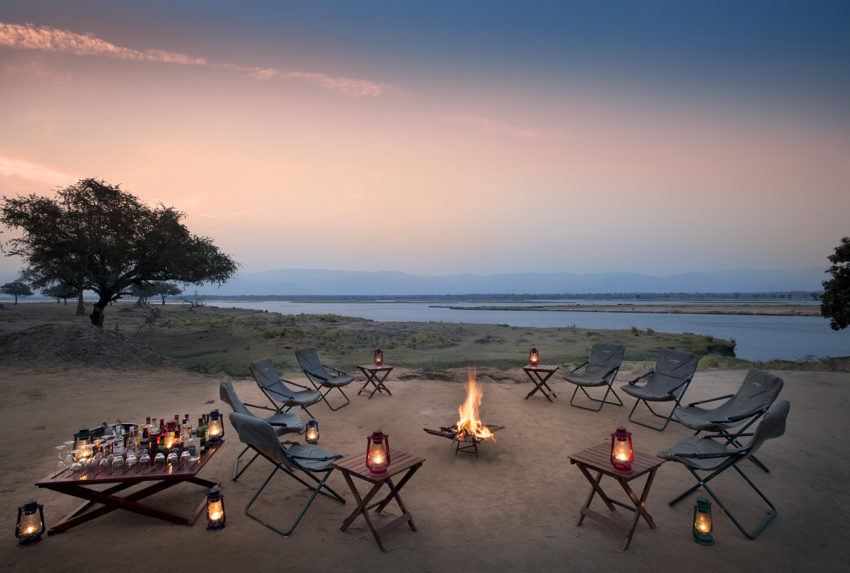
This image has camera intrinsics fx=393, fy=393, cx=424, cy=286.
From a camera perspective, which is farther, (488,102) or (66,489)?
(488,102)

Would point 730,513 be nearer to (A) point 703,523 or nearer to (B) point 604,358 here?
(A) point 703,523

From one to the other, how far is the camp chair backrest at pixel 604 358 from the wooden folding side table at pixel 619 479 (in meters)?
4.05

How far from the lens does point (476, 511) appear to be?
11.9ft

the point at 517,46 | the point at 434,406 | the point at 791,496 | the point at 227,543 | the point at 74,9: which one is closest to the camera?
the point at 227,543

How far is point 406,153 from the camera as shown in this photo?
18.7m

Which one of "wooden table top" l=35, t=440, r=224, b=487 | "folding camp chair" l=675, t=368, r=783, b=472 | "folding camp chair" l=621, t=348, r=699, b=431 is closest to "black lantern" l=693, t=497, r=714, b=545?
"folding camp chair" l=675, t=368, r=783, b=472

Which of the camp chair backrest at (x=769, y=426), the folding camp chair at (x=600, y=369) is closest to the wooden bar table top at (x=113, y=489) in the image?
the camp chair backrest at (x=769, y=426)

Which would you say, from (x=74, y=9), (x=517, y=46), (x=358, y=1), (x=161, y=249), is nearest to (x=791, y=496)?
(x=517, y=46)

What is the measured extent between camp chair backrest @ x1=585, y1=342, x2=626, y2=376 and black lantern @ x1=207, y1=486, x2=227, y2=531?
6.46 meters

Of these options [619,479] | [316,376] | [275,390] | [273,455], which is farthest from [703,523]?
[316,376]

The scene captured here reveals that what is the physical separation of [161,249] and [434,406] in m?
15.1

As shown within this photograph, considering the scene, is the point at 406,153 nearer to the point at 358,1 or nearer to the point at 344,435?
the point at 358,1

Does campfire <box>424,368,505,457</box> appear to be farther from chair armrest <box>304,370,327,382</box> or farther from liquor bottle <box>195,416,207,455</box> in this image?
chair armrest <box>304,370,327,382</box>

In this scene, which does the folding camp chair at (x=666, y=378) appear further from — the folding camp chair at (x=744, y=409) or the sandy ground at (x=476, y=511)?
the folding camp chair at (x=744, y=409)
